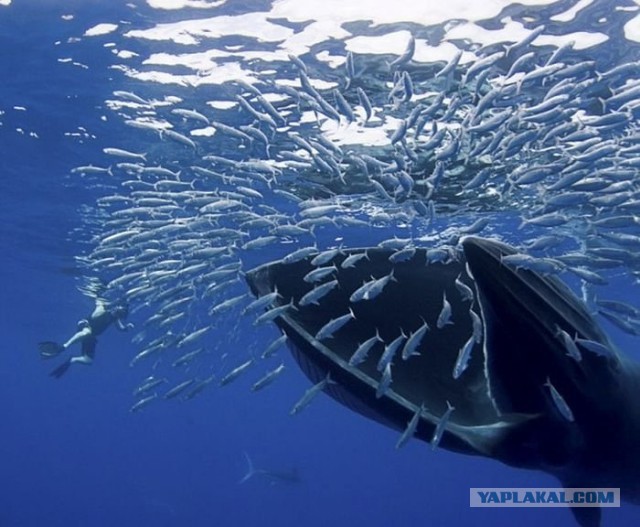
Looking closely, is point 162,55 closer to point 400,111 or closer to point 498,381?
point 400,111

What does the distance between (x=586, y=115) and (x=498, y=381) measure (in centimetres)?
981

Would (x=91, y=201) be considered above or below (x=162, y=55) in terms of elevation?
below

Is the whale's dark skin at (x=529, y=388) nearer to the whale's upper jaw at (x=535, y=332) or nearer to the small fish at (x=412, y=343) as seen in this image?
the whale's upper jaw at (x=535, y=332)

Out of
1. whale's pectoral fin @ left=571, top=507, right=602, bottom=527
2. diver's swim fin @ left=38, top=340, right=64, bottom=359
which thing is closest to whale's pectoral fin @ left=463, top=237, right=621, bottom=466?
whale's pectoral fin @ left=571, top=507, right=602, bottom=527

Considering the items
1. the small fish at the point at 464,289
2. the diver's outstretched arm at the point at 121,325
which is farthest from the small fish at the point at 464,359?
the diver's outstretched arm at the point at 121,325

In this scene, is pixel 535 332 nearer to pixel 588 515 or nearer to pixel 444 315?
pixel 444 315

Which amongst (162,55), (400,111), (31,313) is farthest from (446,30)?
(31,313)

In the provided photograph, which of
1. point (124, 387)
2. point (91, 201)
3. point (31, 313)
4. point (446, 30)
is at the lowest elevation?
point (124, 387)

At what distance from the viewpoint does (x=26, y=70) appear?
12641 mm

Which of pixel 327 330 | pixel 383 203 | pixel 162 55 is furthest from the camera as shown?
pixel 383 203

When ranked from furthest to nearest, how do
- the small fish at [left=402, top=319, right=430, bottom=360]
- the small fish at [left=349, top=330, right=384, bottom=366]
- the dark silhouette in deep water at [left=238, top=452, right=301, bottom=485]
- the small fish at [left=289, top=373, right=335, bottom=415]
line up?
the dark silhouette in deep water at [left=238, top=452, right=301, bottom=485], the small fish at [left=402, top=319, right=430, bottom=360], the small fish at [left=349, top=330, right=384, bottom=366], the small fish at [left=289, top=373, right=335, bottom=415]

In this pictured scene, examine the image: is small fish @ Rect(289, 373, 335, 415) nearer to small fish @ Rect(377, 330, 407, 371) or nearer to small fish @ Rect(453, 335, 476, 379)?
small fish @ Rect(377, 330, 407, 371)

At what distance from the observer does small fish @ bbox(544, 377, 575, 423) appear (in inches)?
126

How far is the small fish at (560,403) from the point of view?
126 inches
